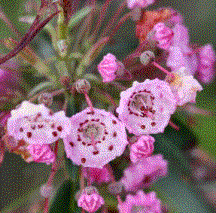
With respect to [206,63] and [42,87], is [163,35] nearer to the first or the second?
[206,63]

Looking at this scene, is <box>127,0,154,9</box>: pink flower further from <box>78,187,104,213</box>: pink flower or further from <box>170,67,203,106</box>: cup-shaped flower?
<box>78,187,104,213</box>: pink flower

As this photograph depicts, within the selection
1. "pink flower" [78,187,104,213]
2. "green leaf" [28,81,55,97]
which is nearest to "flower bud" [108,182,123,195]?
"pink flower" [78,187,104,213]

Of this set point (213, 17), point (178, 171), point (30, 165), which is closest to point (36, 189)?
point (30, 165)

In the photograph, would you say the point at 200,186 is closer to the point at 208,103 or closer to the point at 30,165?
the point at 208,103

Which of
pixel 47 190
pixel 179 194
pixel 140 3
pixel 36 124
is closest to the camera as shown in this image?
pixel 36 124

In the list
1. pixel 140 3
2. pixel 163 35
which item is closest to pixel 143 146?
pixel 163 35

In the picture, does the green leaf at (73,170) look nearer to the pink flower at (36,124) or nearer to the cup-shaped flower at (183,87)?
the pink flower at (36,124)
